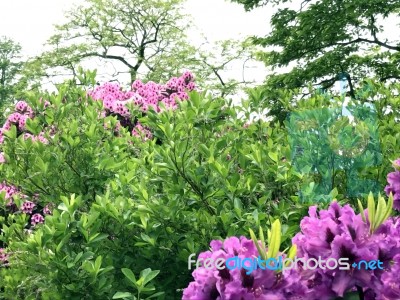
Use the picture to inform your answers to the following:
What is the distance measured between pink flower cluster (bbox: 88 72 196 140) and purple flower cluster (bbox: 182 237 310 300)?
4675 millimetres

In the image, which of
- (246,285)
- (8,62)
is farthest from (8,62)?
(246,285)

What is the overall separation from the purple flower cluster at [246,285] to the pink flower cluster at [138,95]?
4.68 metres

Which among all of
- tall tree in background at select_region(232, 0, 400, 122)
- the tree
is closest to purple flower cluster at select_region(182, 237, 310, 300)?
tall tree in background at select_region(232, 0, 400, 122)

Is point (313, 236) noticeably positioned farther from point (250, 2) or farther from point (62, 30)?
point (62, 30)

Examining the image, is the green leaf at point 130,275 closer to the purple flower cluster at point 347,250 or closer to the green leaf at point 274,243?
the purple flower cluster at point 347,250

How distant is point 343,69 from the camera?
18.2 meters

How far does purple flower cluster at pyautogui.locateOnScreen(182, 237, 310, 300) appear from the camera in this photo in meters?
1.68

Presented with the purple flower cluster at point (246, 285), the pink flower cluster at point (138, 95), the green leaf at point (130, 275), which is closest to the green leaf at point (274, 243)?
the purple flower cluster at point (246, 285)

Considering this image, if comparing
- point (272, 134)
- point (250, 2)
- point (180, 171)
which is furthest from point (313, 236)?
point (250, 2)

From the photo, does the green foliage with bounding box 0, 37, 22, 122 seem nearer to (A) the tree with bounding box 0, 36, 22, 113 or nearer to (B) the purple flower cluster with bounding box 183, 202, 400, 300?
(A) the tree with bounding box 0, 36, 22, 113

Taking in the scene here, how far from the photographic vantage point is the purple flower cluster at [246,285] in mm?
1678

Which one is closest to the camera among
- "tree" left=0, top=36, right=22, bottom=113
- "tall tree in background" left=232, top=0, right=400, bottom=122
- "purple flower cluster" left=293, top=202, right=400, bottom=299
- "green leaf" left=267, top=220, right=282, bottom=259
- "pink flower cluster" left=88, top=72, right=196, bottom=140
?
"green leaf" left=267, top=220, right=282, bottom=259

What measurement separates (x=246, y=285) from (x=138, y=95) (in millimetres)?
5096

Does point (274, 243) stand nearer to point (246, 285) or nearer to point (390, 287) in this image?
point (246, 285)
